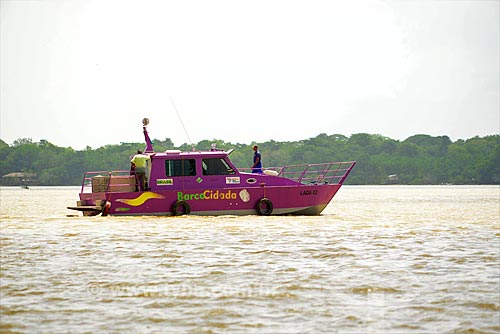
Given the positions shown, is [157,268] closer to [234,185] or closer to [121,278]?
[121,278]

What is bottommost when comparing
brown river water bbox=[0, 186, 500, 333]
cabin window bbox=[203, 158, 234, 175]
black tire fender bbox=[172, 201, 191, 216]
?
brown river water bbox=[0, 186, 500, 333]

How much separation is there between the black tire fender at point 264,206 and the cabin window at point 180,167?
241 centimetres

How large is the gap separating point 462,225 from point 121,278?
552 inches

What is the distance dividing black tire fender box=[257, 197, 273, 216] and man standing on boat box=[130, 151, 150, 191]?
3.94m

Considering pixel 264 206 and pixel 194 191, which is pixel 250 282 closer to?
pixel 194 191

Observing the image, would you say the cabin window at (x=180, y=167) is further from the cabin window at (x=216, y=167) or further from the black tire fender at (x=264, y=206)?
the black tire fender at (x=264, y=206)

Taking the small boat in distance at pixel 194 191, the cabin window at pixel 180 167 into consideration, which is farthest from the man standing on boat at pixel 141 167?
the cabin window at pixel 180 167

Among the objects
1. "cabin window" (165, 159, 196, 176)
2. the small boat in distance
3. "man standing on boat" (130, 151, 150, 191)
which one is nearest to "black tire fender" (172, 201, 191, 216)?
the small boat in distance

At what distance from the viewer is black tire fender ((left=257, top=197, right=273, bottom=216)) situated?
2538 centimetres

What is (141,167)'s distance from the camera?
84.4 feet

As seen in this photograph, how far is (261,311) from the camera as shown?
380 inches

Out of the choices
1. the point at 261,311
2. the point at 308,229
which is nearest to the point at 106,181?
the point at 308,229

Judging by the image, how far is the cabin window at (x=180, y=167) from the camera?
25281 millimetres

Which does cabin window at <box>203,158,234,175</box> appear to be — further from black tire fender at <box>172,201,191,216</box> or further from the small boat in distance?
black tire fender at <box>172,201,191,216</box>
